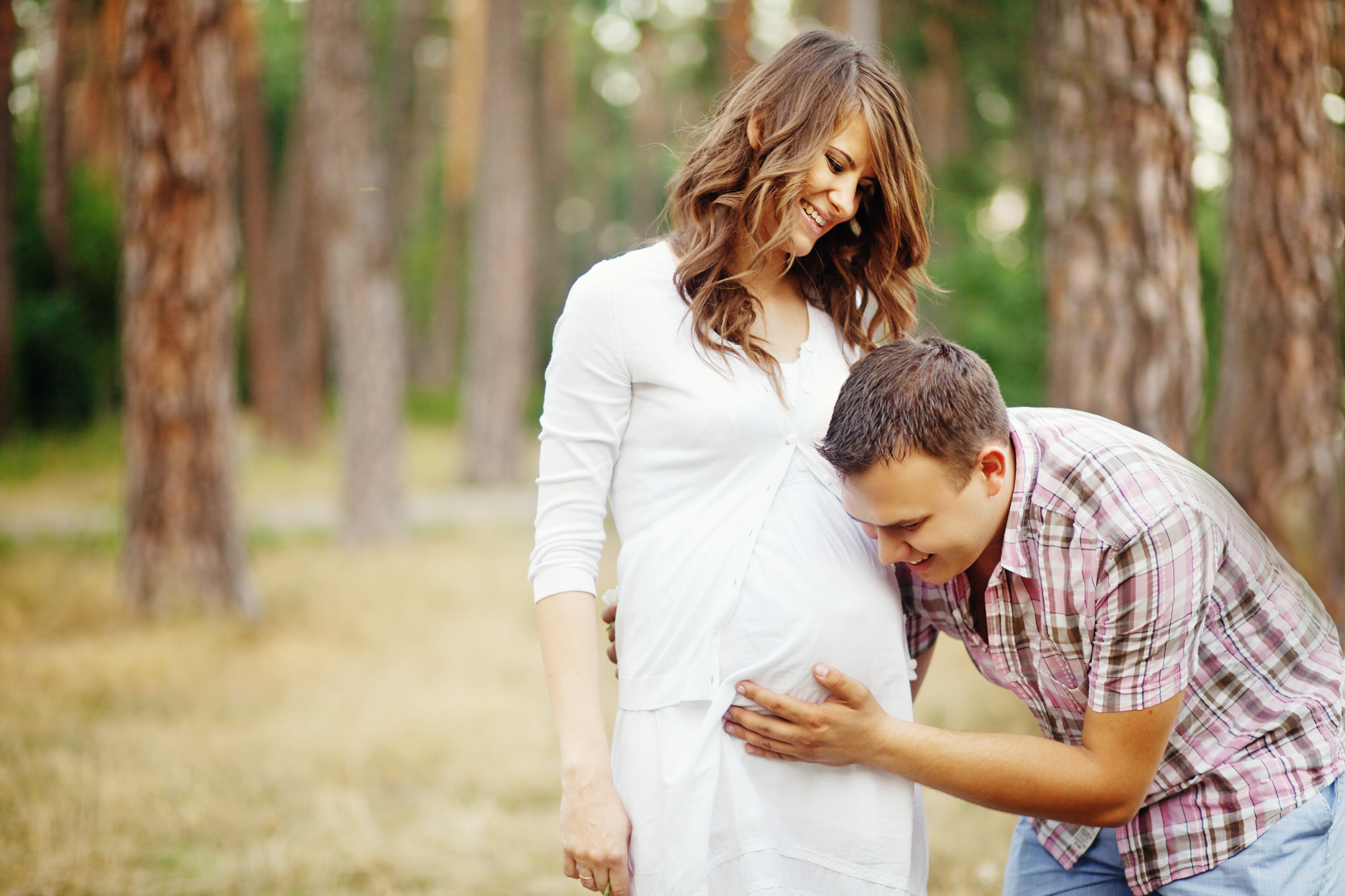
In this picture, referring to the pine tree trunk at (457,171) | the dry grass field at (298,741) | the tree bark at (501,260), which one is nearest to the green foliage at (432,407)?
the pine tree trunk at (457,171)

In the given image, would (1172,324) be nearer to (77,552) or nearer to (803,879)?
Answer: (803,879)

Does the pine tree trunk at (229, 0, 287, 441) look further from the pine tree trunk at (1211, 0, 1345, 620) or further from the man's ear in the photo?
the man's ear

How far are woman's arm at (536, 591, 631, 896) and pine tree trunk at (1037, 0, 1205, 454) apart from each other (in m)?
2.79

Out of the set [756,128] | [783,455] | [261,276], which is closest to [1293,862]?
[783,455]

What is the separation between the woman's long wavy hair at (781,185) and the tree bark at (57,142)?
47.7 feet

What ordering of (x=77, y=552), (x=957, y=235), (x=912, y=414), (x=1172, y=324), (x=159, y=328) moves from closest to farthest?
(x=912, y=414)
(x=1172, y=324)
(x=159, y=328)
(x=77, y=552)
(x=957, y=235)

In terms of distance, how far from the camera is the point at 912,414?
1744mm

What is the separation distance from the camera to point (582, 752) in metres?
1.87

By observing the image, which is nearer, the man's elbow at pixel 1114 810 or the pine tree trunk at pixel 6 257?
the man's elbow at pixel 1114 810

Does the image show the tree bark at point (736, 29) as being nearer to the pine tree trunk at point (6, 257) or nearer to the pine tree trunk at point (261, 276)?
the pine tree trunk at point (6, 257)

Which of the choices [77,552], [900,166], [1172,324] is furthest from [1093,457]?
[77,552]

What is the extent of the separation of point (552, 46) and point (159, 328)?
15906 mm

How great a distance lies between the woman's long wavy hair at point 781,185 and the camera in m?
1.97

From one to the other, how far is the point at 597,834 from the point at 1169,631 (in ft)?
3.24
